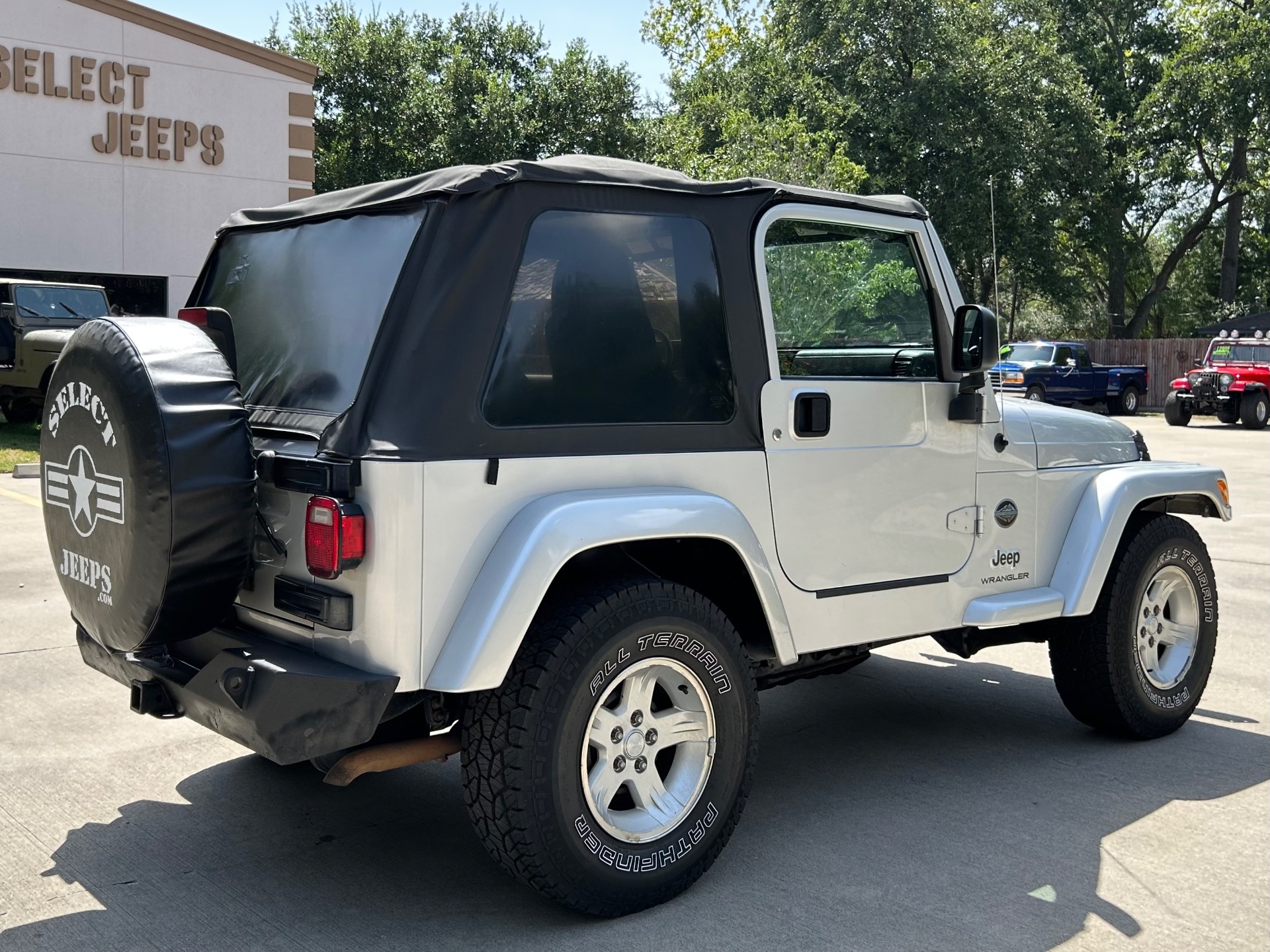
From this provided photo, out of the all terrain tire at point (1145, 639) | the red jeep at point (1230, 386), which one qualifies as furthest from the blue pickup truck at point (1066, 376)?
the all terrain tire at point (1145, 639)

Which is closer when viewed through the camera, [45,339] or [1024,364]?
[45,339]

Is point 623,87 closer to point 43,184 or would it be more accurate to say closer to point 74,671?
point 43,184

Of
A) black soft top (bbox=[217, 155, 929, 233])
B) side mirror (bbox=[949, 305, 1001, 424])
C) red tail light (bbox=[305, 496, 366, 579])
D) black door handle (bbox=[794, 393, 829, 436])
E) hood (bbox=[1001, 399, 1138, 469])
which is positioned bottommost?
red tail light (bbox=[305, 496, 366, 579])

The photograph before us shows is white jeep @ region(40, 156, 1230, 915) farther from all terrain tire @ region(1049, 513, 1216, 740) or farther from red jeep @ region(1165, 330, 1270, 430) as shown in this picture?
red jeep @ region(1165, 330, 1270, 430)

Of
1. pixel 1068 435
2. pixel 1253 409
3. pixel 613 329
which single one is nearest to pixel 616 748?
pixel 613 329

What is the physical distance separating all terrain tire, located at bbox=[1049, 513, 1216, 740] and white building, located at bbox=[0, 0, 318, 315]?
18.5 m

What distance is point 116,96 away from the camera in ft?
69.5

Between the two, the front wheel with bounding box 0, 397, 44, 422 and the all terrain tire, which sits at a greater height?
the all terrain tire

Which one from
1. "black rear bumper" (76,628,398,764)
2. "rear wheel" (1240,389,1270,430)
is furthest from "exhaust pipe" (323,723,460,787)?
"rear wheel" (1240,389,1270,430)

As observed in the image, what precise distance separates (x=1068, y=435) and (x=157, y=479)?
11.4 feet

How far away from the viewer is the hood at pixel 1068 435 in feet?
15.7

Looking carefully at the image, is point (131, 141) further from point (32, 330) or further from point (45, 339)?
point (45, 339)

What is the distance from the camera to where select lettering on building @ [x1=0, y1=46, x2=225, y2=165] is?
20.5 meters

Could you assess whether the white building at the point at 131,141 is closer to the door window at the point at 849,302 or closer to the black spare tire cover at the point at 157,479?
the door window at the point at 849,302
